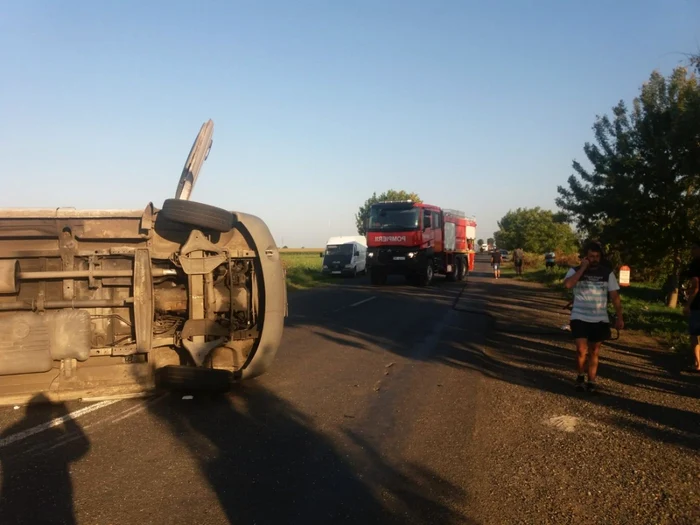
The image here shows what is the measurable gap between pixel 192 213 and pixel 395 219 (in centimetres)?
2007

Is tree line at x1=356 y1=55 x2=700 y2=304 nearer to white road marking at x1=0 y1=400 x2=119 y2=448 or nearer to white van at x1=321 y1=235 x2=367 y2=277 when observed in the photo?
white road marking at x1=0 y1=400 x2=119 y2=448

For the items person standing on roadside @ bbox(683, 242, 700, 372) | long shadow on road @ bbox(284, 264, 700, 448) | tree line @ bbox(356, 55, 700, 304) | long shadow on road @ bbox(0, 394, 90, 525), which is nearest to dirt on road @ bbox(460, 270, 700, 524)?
long shadow on road @ bbox(284, 264, 700, 448)

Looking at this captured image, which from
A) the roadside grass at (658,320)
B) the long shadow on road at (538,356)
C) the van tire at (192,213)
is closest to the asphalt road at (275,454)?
the long shadow on road at (538,356)

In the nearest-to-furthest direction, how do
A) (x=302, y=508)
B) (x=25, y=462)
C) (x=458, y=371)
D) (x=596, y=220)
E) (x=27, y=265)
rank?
1. (x=302, y=508)
2. (x=25, y=462)
3. (x=27, y=265)
4. (x=458, y=371)
5. (x=596, y=220)

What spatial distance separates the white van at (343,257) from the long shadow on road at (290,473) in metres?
28.8

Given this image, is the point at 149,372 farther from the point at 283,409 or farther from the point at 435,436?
the point at 435,436

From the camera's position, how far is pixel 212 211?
21.8ft

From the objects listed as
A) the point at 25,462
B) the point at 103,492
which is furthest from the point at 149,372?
the point at 103,492

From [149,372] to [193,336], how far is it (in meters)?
0.57

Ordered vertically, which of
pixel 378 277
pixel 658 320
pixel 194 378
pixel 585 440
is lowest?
pixel 585 440

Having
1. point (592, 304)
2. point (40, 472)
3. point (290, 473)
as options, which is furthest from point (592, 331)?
point (40, 472)

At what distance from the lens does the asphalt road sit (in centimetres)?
412

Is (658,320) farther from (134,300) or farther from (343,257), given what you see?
(343,257)

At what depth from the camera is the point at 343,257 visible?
35.8 m
